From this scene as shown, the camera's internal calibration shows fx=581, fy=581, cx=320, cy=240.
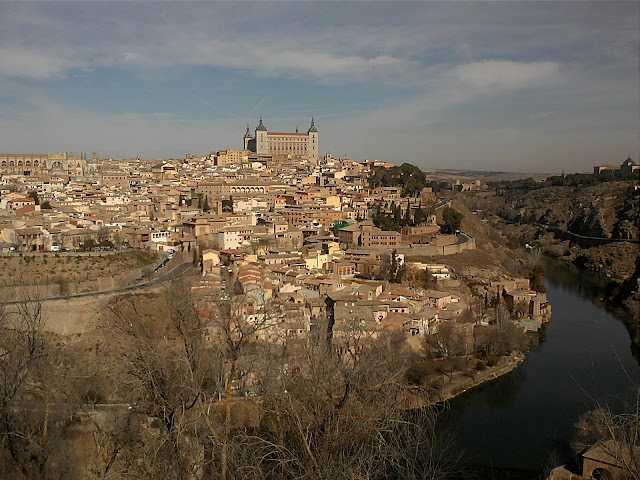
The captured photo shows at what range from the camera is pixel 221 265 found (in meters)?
14.8

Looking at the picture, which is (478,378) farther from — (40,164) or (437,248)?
(40,164)

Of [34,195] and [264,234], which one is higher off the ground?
[34,195]

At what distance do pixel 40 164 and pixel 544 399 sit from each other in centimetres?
3345

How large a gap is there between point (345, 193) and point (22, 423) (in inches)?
829

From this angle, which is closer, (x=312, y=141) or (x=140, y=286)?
(x=140, y=286)

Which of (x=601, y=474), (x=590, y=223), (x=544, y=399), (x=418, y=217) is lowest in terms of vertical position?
(x=544, y=399)

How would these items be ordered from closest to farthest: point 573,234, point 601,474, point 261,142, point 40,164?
point 601,474
point 573,234
point 40,164
point 261,142

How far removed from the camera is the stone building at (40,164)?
33.6 meters

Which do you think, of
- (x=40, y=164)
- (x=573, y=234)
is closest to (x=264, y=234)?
(x=573, y=234)

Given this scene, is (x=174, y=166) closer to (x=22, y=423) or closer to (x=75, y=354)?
(x=75, y=354)

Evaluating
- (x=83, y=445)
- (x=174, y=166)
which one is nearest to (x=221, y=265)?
(x=83, y=445)

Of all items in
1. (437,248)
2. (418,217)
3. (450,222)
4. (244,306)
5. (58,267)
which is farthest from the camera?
(450,222)

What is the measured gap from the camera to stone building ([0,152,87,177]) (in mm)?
33625

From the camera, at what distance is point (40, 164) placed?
35.4 metres
